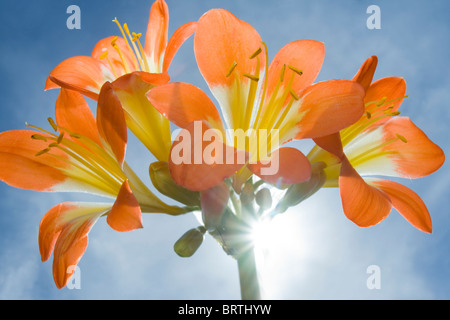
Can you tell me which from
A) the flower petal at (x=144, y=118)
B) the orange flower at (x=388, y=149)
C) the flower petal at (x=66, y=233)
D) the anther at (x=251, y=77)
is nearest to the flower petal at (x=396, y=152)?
the orange flower at (x=388, y=149)

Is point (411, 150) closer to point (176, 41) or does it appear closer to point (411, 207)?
point (411, 207)

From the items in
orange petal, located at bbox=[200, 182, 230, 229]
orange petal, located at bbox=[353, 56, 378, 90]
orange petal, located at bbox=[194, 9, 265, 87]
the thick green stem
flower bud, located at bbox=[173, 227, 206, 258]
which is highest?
orange petal, located at bbox=[194, 9, 265, 87]

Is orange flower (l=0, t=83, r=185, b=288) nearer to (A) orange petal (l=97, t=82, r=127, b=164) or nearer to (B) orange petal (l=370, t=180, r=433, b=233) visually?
(A) orange petal (l=97, t=82, r=127, b=164)

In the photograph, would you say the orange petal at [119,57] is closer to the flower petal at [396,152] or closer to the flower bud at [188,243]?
the flower bud at [188,243]

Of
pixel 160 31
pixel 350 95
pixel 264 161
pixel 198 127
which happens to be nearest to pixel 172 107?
pixel 198 127

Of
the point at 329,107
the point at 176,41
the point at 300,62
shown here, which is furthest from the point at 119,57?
the point at 329,107

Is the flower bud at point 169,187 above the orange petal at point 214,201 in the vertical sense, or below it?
above

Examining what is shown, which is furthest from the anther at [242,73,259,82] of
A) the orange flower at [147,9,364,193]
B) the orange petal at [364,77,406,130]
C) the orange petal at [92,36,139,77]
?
the orange petal at [92,36,139,77]
